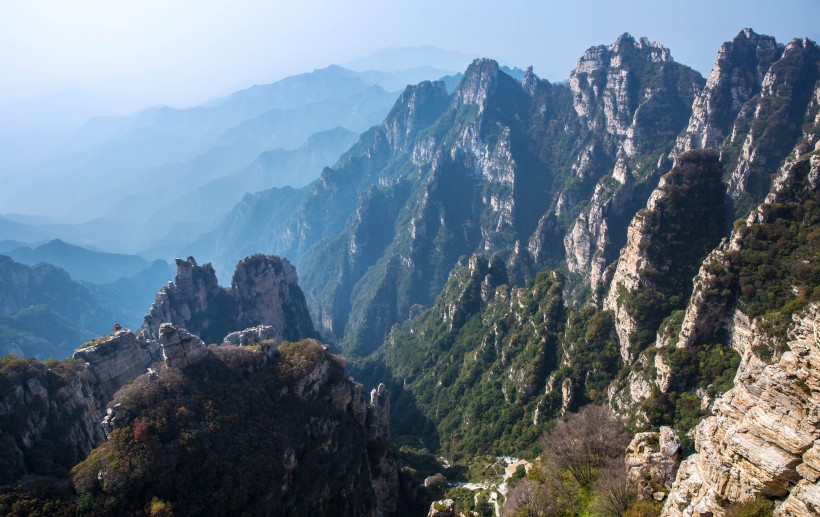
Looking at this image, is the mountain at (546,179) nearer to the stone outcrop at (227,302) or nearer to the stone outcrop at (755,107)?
the stone outcrop at (755,107)

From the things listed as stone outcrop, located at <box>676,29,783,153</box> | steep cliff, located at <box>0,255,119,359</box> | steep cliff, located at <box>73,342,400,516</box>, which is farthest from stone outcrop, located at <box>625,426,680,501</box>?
steep cliff, located at <box>0,255,119,359</box>

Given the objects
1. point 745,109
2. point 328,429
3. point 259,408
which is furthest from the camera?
point 745,109

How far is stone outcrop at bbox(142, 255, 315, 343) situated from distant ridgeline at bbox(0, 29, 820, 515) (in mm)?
505

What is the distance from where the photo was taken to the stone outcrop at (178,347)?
42.2m

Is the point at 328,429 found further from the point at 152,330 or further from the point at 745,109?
the point at 745,109

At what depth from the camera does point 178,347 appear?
42.8m

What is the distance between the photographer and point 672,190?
63281mm

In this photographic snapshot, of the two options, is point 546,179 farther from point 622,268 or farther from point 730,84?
point 622,268

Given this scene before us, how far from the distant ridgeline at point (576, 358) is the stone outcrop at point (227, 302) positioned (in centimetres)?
50

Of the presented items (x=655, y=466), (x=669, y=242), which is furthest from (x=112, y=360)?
(x=669, y=242)

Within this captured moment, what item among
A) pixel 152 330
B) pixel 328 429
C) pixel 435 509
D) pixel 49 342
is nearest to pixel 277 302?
pixel 152 330

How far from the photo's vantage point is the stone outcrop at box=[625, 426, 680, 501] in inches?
999

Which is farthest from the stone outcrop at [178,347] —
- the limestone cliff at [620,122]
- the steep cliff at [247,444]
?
the limestone cliff at [620,122]

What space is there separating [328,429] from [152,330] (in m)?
57.7
